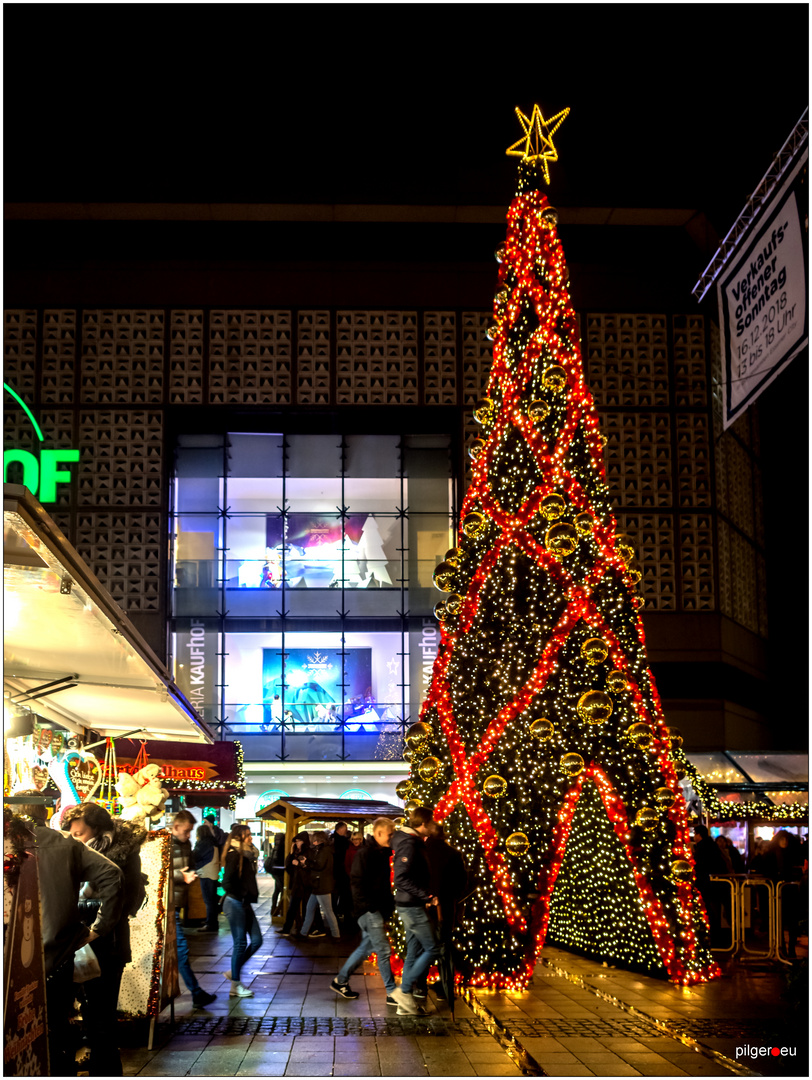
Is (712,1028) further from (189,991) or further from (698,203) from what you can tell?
(698,203)

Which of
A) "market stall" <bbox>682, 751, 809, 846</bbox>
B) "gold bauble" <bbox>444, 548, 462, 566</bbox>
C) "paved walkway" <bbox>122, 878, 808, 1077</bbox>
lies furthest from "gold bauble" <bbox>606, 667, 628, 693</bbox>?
"market stall" <bbox>682, 751, 809, 846</bbox>

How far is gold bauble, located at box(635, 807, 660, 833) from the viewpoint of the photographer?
9094 mm

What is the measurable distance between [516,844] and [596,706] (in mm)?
1409

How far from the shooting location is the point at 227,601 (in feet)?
84.7

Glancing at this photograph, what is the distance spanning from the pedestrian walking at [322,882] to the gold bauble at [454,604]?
5.85 metres

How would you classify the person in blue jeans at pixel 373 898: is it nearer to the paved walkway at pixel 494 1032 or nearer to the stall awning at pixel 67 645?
the paved walkway at pixel 494 1032

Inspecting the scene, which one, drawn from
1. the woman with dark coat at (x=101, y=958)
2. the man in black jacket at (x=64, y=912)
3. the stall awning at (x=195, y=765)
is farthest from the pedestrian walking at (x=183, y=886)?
the stall awning at (x=195, y=765)

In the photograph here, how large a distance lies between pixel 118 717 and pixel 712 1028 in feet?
24.2

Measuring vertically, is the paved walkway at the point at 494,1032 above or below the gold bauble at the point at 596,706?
below

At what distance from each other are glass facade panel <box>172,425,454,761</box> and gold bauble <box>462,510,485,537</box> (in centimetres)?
1561

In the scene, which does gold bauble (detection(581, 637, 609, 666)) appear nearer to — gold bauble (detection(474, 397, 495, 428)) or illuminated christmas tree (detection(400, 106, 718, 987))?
illuminated christmas tree (detection(400, 106, 718, 987))

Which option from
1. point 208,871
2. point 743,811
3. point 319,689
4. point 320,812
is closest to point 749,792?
point 743,811

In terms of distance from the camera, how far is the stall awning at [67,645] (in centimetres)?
456

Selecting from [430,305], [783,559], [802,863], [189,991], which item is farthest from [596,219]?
[189,991]
